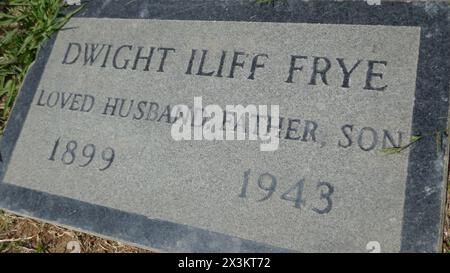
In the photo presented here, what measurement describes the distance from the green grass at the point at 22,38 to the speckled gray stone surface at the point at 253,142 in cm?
34

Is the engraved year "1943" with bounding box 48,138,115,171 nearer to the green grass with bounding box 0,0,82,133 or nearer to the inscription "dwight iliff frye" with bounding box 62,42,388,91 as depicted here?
the inscription "dwight iliff frye" with bounding box 62,42,388,91

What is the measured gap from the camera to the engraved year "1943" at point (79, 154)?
2080 millimetres

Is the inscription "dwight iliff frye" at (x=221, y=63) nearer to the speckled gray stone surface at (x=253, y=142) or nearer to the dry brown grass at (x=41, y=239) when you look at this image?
the speckled gray stone surface at (x=253, y=142)

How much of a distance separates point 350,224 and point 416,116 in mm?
496

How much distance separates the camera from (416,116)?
1693 mm

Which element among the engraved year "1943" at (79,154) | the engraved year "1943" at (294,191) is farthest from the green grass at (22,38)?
the engraved year "1943" at (294,191)

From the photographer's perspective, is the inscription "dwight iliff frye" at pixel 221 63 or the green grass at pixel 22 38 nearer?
the inscription "dwight iliff frye" at pixel 221 63

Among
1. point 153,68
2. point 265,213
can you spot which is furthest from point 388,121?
point 153,68

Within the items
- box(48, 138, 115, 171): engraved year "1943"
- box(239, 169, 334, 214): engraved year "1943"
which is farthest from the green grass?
box(239, 169, 334, 214): engraved year "1943"

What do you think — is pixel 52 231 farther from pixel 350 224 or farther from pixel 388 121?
pixel 388 121

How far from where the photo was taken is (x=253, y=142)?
6.11 ft

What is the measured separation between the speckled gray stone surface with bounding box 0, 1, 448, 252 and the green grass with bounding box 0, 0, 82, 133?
337 millimetres

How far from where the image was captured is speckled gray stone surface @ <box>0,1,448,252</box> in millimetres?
1663

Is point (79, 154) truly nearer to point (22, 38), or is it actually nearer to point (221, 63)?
point (221, 63)
